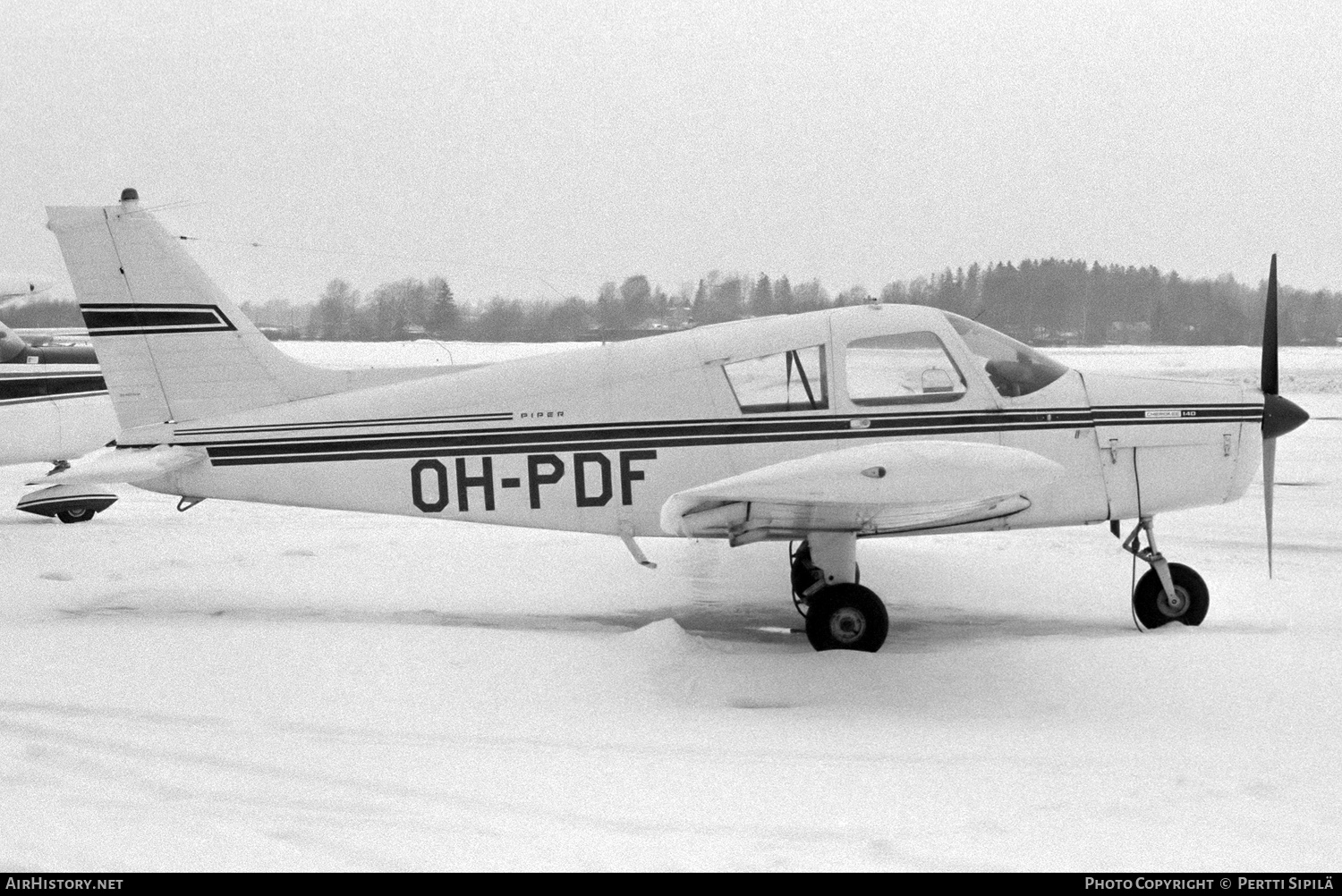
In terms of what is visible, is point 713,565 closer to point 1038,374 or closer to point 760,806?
point 1038,374

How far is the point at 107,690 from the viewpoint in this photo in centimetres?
505

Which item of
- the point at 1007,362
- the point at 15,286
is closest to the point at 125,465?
the point at 1007,362

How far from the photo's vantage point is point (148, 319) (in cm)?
668

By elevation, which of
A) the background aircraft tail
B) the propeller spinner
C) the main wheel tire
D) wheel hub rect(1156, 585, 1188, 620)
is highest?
the background aircraft tail

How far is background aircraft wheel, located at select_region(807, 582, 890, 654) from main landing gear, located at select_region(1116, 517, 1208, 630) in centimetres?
154

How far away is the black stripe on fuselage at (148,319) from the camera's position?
6656 mm

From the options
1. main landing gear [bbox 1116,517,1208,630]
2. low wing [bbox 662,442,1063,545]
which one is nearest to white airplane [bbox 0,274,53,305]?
low wing [bbox 662,442,1063,545]

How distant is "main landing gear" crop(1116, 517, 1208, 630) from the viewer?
6.28m

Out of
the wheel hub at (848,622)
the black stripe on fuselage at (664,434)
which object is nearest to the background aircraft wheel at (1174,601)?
the black stripe on fuselage at (664,434)

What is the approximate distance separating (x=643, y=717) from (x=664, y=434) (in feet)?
6.02

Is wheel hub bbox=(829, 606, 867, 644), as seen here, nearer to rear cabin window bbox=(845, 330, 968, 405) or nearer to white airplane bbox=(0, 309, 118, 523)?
rear cabin window bbox=(845, 330, 968, 405)

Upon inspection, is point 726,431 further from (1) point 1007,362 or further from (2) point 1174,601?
(2) point 1174,601
